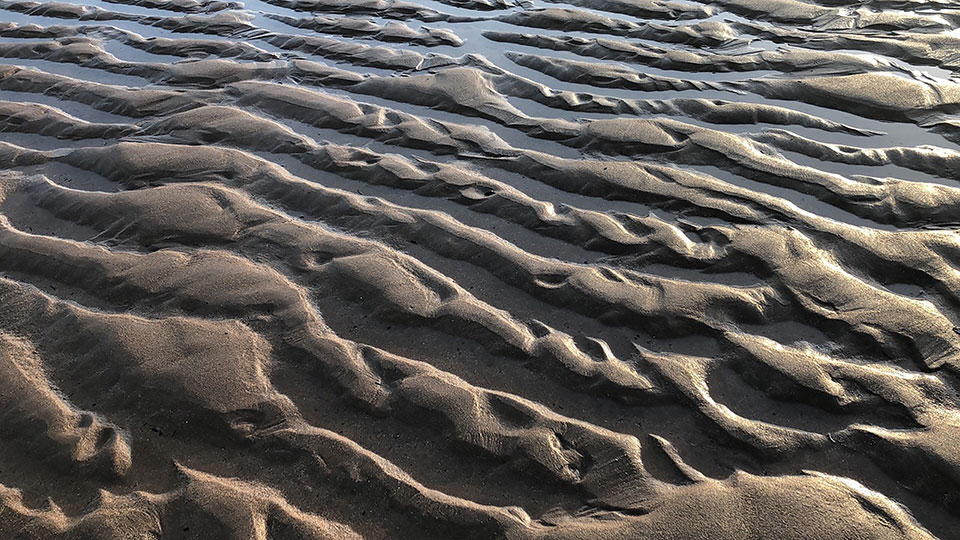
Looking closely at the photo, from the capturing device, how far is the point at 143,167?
10.6ft

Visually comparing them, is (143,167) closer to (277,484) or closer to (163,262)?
(163,262)

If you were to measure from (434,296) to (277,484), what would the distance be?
89cm

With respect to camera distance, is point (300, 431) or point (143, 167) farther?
point (143, 167)

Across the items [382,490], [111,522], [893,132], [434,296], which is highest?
[893,132]

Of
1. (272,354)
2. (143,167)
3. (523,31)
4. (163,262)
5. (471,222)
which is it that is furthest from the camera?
(523,31)

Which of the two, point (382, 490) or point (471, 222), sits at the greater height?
point (471, 222)

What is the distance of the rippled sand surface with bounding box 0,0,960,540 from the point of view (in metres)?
1.77

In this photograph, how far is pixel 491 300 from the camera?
240cm

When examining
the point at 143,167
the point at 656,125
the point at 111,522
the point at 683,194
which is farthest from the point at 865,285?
the point at 143,167

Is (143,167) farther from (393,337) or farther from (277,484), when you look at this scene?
(277,484)

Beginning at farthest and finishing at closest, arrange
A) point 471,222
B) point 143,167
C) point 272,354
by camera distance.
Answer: point 143,167, point 471,222, point 272,354

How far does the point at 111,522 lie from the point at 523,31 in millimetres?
4310

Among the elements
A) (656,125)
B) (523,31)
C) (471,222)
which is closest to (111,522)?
(471,222)

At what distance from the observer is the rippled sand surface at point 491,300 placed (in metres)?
1.77
